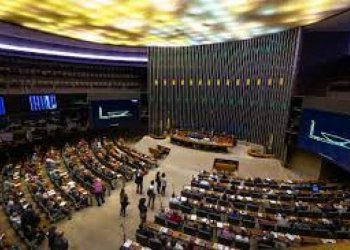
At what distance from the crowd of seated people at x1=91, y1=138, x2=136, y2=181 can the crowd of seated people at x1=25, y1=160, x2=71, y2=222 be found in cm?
381

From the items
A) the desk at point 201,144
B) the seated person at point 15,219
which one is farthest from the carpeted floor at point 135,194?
the seated person at point 15,219

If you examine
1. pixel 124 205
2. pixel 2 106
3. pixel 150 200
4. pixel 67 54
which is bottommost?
pixel 150 200

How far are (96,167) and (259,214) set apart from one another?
969 centimetres

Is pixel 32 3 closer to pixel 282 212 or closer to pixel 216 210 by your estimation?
pixel 216 210

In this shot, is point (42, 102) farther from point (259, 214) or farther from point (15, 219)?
point (259, 214)

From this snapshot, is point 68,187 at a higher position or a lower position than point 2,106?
lower

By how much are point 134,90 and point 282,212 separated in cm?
2118

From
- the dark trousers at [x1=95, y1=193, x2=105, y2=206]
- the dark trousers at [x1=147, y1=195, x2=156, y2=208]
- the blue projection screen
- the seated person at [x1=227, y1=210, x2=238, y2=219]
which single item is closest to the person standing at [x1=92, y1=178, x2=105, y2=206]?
the dark trousers at [x1=95, y1=193, x2=105, y2=206]

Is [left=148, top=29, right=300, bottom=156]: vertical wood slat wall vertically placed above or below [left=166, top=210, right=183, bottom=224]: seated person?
above

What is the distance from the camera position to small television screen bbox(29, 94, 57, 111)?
20844 mm

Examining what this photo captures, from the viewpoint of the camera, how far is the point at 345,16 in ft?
45.9

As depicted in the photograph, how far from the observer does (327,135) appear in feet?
46.9

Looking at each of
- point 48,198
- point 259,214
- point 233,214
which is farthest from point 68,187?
point 259,214

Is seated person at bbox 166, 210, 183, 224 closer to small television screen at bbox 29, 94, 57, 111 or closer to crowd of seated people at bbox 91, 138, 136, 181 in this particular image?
crowd of seated people at bbox 91, 138, 136, 181
